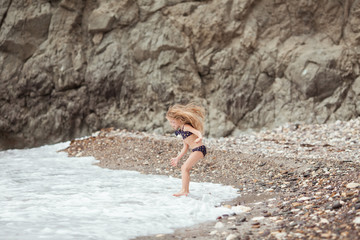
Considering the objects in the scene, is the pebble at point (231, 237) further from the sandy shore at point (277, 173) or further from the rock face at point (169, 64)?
the rock face at point (169, 64)

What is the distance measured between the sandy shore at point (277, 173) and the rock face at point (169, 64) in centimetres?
143

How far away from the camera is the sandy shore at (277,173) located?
11.5 feet

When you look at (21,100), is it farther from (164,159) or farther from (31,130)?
(164,159)

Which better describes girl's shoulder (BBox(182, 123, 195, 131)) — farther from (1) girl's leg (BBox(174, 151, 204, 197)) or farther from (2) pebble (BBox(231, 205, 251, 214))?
(2) pebble (BBox(231, 205, 251, 214))

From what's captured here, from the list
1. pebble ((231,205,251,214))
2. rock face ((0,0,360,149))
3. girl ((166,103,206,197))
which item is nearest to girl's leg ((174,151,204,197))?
girl ((166,103,206,197))

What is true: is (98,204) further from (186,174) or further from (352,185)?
(352,185)

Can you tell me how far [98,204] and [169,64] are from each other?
9.57 meters

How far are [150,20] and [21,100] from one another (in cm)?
600

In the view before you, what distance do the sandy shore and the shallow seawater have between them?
0.32m

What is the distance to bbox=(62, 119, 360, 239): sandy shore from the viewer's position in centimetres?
351

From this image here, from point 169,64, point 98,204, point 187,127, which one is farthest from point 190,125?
point 169,64

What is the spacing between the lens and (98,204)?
15.5 ft

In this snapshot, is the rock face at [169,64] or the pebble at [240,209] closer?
the pebble at [240,209]

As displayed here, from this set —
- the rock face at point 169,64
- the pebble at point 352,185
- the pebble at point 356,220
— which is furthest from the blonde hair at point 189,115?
the rock face at point 169,64
